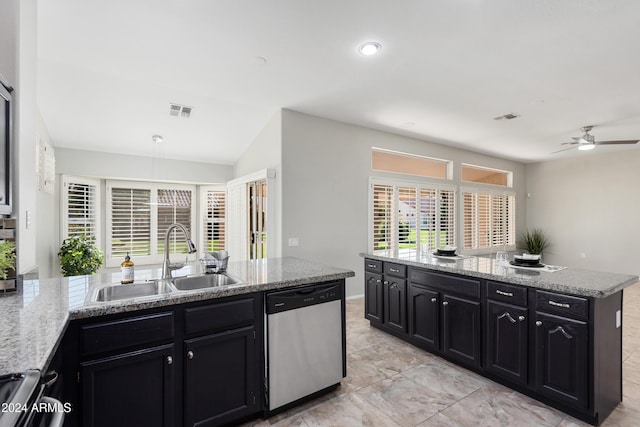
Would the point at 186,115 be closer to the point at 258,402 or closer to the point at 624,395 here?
the point at 258,402

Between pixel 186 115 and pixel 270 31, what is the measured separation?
237 centimetres

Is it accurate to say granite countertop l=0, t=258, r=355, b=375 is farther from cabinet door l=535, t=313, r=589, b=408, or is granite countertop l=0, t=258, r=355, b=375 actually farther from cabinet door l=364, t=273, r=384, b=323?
cabinet door l=535, t=313, r=589, b=408

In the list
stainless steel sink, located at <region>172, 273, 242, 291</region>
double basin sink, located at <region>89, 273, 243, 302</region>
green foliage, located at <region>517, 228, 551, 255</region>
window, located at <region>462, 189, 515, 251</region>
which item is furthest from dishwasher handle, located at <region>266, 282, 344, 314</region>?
green foliage, located at <region>517, 228, 551, 255</region>

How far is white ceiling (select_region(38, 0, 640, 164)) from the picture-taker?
241 cm

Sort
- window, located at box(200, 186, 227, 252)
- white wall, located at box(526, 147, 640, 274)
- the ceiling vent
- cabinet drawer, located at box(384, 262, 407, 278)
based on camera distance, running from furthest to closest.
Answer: white wall, located at box(526, 147, 640, 274) → window, located at box(200, 186, 227, 252) → the ceiling vent → cabinet drawer, located at box(384, 262, 407, 278)

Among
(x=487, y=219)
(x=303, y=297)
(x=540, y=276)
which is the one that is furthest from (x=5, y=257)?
(x=487, y=219)

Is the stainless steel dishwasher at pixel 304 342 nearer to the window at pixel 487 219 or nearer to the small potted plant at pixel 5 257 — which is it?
the small potted plant at pixel 5 257

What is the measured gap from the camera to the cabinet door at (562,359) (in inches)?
81.5

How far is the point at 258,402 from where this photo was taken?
210 centimetres

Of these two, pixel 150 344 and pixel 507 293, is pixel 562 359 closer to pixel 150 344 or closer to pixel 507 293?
pixel 507 293

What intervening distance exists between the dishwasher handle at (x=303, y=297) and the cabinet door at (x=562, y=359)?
4.92 ft

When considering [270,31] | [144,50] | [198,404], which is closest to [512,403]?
[198,404]

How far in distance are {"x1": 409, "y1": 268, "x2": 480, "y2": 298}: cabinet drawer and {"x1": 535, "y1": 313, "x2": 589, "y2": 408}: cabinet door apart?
1.66 ft

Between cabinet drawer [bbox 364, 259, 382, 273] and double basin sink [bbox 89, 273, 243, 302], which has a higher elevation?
double basin sink [bbox 89, 273, 243, 302]
